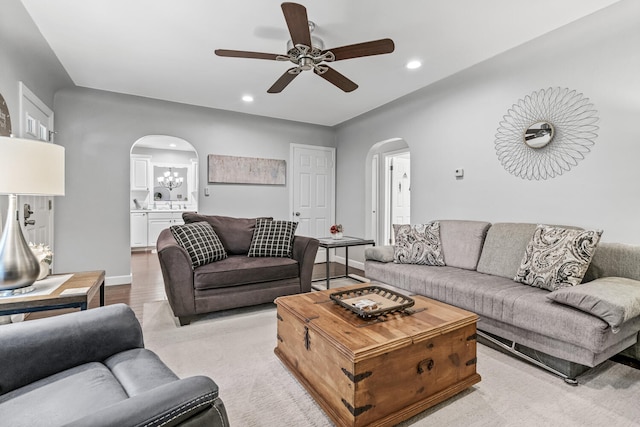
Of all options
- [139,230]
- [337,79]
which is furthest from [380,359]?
[139,230]

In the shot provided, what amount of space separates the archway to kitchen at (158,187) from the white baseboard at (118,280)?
3117 mm

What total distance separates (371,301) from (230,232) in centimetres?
210

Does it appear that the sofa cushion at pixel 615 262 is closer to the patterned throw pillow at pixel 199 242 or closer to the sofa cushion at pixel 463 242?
the sofa cushion at pixel 463 242

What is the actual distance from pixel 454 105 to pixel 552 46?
1027mm

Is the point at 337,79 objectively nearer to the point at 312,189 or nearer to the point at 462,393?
the point at 462,393

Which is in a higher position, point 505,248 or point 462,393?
point 505,248

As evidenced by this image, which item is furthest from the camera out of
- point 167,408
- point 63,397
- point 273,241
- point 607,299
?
point 273,241

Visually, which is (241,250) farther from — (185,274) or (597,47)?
(597,47)

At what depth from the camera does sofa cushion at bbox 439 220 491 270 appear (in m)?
3.02

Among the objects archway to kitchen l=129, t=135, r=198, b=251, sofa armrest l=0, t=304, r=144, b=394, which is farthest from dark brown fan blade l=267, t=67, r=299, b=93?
archway to kitchen l=129, t=135, r=198, b=251

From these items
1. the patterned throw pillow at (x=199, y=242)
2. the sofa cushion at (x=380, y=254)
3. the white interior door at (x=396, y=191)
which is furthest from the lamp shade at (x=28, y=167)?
the white interior door at (x=396, y=191)

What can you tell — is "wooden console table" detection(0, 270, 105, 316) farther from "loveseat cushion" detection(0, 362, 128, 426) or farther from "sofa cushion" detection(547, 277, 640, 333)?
"sofa cushion" detection(547, 277, 640, 333)

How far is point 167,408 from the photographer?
2.46 feet

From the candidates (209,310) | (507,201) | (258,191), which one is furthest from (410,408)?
(258,191)
